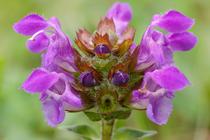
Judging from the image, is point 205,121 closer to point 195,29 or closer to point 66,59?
point 195,29

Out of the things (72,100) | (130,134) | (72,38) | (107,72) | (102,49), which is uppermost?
(72,38)

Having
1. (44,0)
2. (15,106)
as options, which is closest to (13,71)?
(15,106)

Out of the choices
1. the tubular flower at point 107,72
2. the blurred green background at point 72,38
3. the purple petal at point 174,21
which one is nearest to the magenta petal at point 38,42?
the tubular flower at point 107,72

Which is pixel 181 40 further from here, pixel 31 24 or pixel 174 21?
pixel 31 24

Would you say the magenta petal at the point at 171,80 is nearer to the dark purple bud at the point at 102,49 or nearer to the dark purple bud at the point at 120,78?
the dark purple bud at the point at 120,78

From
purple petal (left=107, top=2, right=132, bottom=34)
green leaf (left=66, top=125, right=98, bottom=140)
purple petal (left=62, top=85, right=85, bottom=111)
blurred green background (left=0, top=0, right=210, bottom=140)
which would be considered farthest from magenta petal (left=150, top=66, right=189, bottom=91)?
blurred green background (left=0, top=0, right=210, bottom=140)

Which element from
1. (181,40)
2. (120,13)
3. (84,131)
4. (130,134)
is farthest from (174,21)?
(84,131)
